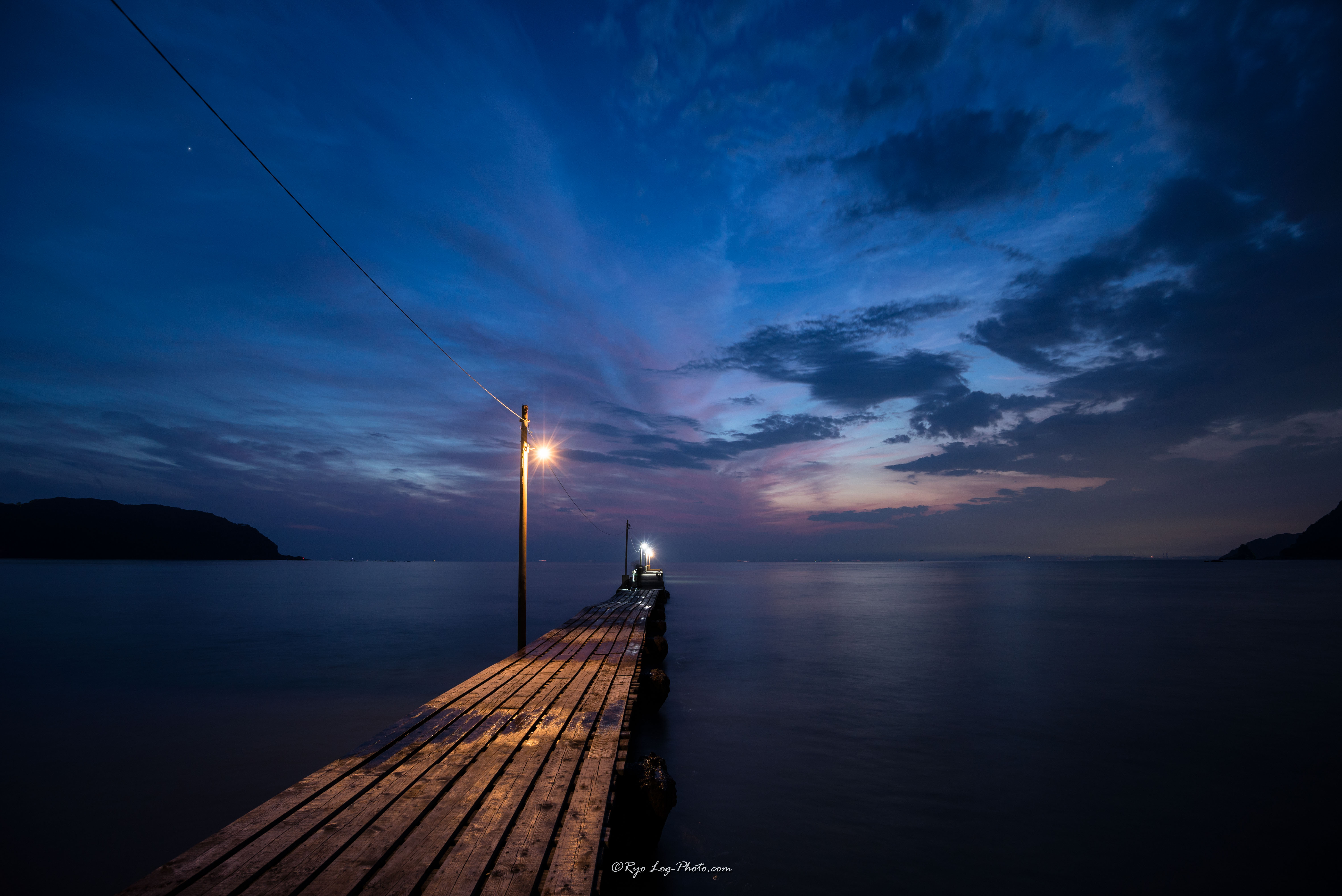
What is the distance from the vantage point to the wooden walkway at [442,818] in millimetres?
3742

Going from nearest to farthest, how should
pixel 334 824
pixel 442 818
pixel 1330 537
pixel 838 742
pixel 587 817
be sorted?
1. pixel 334 824
2. pixel 442 818
3. pixel 587 817
4. pixel 838 742
5. pixel 1330 537

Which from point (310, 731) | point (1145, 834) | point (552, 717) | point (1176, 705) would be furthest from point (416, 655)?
point (1176, 705)

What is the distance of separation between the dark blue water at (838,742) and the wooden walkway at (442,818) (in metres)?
2.26

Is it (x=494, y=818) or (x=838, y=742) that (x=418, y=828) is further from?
(x=838, y=742)

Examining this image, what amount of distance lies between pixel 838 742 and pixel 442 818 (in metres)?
10.4

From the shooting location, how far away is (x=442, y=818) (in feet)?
15.1

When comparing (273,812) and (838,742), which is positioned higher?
(273,812)

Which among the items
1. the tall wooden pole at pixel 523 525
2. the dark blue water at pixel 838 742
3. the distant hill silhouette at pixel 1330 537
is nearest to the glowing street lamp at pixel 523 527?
the tall wooden pole at pixel 523 525

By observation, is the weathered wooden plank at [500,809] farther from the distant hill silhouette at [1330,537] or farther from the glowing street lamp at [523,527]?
the distant hill silhouette at [1330,537]

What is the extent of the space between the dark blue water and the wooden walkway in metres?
2.26

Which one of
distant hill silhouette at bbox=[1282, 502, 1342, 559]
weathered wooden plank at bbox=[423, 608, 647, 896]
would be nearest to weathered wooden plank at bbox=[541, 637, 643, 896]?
weathered wooden plank at bbox=[423, 608, 647, 896]

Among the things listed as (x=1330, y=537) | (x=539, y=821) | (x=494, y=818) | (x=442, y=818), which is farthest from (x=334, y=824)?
(x=1330, y=537)

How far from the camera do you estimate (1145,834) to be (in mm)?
8477

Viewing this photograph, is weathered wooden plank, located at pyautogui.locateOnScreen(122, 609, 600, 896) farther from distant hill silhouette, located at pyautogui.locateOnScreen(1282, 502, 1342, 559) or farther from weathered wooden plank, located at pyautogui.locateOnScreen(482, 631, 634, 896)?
distant hill silhouette, located at pyautogui.locateOnScreen(1282, 502, 1342, 559)
